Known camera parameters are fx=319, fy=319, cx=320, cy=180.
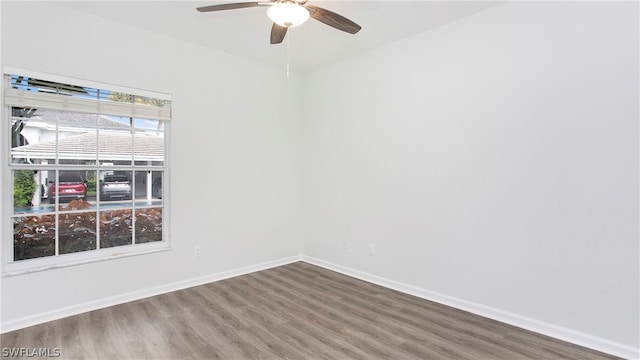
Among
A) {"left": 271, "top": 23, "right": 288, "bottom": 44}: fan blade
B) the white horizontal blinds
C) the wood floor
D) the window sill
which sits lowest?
the wood floor

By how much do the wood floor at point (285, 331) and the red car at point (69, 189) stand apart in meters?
1.05

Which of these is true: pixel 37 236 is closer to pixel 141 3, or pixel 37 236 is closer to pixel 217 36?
pixel 141 3

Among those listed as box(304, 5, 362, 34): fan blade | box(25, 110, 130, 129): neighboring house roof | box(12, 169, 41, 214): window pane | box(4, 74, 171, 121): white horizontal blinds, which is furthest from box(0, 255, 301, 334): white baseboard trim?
box(304, 5, 362, 34): fan blade

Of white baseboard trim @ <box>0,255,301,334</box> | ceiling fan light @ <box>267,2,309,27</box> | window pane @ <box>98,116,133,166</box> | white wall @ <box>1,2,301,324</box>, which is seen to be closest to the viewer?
ceiling fan light @ <box>267,2,309,27</box>

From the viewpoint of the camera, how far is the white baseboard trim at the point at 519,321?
2227 millimetres

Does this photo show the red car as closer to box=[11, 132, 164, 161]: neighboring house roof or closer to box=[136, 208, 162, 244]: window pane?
box=[11, 132, 164, 161]: neighboring house roof

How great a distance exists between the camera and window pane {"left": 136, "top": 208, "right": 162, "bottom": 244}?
11.0 feet

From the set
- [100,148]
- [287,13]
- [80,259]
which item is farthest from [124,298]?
[287,13]

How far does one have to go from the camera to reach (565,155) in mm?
2414

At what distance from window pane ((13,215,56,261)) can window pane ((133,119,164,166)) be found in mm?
914

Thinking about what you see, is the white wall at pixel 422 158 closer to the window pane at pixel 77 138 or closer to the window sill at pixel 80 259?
the window sill at pixel 80 259

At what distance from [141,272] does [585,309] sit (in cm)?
387

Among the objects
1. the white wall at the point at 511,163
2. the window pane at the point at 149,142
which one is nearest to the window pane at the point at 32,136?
the window pane at the point at 149,142

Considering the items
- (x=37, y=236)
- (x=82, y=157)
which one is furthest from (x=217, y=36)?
(x=37, y=236)
